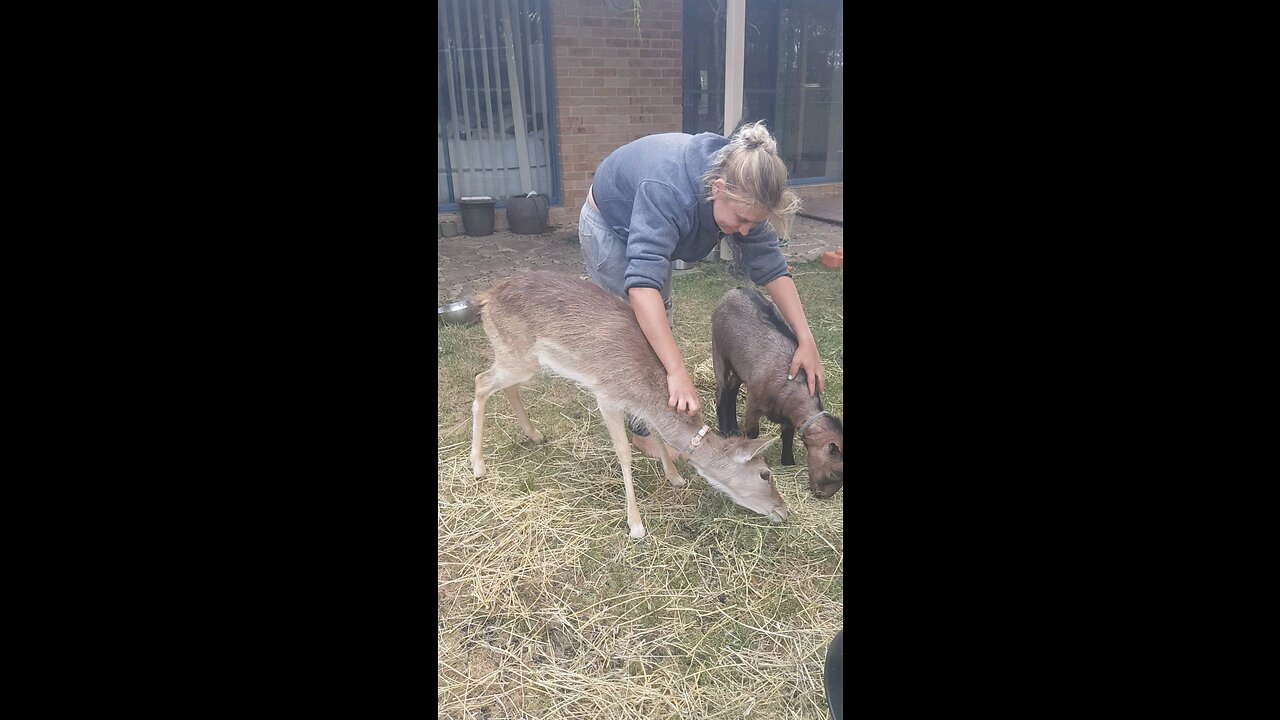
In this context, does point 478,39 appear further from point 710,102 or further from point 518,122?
point 710,102

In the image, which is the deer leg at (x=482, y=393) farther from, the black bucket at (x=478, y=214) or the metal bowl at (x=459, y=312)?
the black bucket at (x=478, y=214)

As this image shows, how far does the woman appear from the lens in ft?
5.42

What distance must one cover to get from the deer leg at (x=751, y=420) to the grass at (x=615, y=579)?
30 centimetres

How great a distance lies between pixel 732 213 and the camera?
1688mm

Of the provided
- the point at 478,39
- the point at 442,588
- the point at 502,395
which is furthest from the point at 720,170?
the point at 442,588

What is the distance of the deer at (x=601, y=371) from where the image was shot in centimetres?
195

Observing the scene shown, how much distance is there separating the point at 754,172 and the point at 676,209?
0.21 m

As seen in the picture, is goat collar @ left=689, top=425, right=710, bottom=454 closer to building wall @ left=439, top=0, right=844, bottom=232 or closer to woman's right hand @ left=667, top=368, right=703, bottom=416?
woman's right hand @ left=667, top=368, right=703, bottom=416

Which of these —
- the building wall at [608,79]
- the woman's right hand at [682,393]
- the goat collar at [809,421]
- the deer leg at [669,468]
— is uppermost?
the building wall at [608,79]

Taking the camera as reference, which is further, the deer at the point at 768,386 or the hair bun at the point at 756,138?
the deer at the point at 768,386

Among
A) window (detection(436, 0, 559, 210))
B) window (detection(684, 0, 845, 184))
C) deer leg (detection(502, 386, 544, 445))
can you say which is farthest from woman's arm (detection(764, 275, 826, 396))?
deer leg (detection(502, 386, 544, 445))

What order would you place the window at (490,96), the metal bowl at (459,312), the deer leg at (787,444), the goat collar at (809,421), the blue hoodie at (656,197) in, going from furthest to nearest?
1. the deer leg at (787,444)
2. the goat collar at (809,421)
3. the metal bowl at (459,312)
4. the blue hoodie at (656,197)
5. the window at (490,96)

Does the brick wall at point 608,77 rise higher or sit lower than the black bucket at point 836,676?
higher

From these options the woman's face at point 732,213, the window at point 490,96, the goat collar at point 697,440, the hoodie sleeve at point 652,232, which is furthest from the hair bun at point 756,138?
the goat collar at point 697,440
